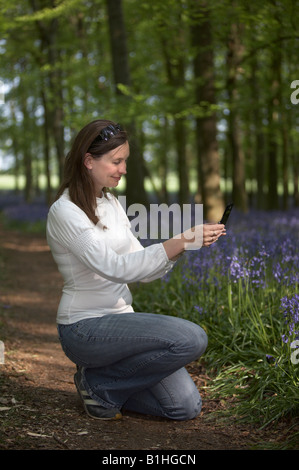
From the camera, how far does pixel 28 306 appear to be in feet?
23.7

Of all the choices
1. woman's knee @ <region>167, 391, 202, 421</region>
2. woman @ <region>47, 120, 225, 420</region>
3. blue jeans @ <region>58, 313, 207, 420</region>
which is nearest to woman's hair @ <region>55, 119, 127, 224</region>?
woman @ <region>47, 120, 225, 420</region>

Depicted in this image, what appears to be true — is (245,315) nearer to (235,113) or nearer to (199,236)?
(199,236)

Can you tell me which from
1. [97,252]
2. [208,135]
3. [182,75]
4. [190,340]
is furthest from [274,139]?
[97,252]

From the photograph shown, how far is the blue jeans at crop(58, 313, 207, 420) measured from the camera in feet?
11.0

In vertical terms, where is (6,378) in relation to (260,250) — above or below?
below

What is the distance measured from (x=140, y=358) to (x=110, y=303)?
36 centimetres

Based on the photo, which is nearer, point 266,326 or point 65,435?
point 65,435

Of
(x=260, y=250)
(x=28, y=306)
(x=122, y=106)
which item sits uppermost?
(x=122, y=106)

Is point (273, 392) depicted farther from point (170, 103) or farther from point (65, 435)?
point (170, 103)

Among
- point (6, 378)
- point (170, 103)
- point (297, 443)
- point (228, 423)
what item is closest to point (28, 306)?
point (6, 378)

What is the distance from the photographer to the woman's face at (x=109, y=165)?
3446 mm

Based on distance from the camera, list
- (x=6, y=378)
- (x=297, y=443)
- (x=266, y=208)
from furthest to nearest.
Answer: (x=266, y=208) → (x=6, y=378) → (x=297, y=443)

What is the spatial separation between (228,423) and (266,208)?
12.4 metres

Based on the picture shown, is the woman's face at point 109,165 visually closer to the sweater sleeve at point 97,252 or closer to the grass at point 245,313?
the sweater sleeve at point 97,252
